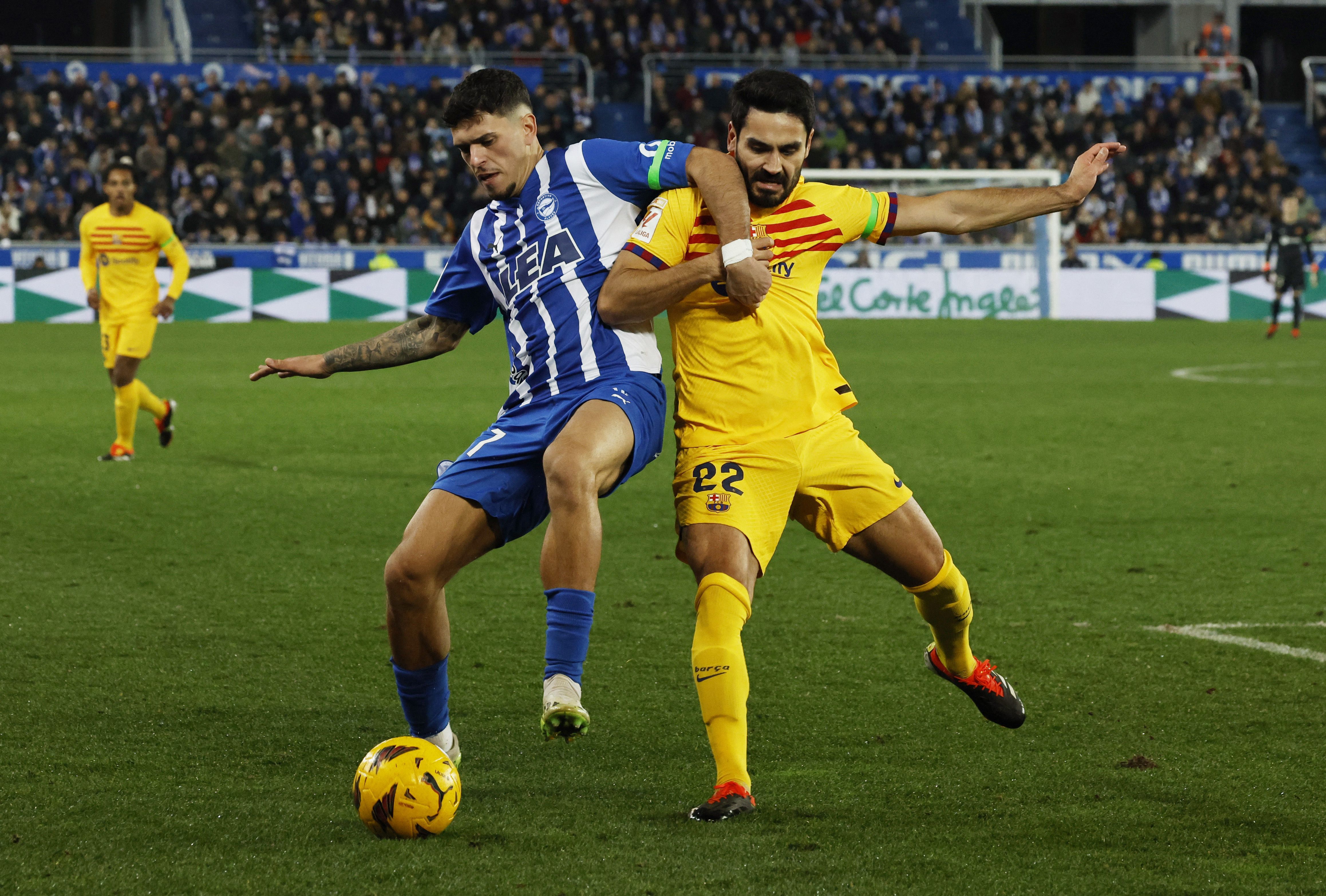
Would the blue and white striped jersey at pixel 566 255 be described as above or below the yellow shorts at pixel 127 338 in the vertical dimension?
above

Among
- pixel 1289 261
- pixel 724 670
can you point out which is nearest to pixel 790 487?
pixel 724 670

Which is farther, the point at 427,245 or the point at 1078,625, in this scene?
the point at 427,245

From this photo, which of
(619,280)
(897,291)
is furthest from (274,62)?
(619,280)

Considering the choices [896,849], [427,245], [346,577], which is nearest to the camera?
[896,849]

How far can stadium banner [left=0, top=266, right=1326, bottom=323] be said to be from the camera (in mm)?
23844

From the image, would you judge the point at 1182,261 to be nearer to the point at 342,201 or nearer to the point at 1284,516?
the point at 342,201

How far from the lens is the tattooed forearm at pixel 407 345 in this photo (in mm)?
4449

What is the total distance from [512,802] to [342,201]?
2453cm

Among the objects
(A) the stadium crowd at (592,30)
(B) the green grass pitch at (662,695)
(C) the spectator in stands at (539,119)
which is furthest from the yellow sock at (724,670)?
(A) the stadium crowd at (592,30)

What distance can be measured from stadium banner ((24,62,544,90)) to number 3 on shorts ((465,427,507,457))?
2559 cm

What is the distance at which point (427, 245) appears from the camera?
83.6ft

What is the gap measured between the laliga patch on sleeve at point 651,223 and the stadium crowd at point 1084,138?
83.2ft

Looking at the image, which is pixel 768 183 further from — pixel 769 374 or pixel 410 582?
pixel 410 582

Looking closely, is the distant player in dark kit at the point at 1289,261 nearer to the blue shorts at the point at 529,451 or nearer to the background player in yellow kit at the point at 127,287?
the background player in yellow kit at the point at 127,287
